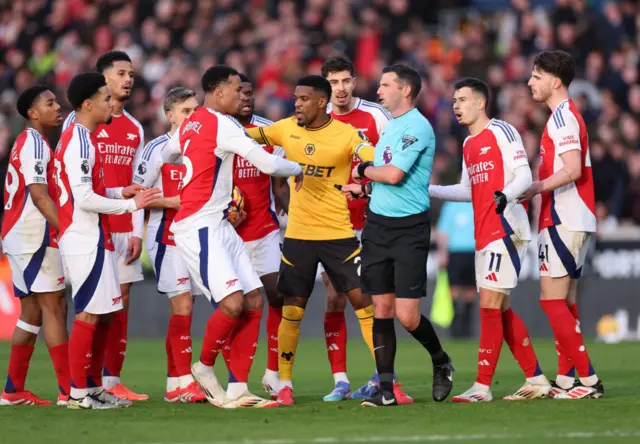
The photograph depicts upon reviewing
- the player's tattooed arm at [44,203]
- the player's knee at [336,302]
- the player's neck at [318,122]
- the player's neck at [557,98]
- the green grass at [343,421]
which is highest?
the player's neck at [557,98]

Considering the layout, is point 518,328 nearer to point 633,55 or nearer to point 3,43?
point 633,55

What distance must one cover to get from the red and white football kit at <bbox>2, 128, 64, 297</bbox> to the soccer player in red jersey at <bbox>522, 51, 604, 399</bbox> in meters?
3.77

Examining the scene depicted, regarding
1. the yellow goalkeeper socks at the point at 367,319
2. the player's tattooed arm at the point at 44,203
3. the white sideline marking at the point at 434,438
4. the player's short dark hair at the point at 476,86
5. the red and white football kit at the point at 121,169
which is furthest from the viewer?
the red and white football kit at the point at 121,169

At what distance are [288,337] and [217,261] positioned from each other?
42.2 inches

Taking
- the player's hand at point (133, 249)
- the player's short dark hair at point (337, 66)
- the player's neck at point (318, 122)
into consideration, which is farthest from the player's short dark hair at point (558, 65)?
the player's hand at point (133, 249)

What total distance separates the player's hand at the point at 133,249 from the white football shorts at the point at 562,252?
3.39 m

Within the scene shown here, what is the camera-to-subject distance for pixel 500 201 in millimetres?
9016

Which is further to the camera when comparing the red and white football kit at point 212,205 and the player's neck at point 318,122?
the player's neck at point 318,122

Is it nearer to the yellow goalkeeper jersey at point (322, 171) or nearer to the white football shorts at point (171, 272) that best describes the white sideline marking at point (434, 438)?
the yellow goalkeeper jersey at point (322, 171)

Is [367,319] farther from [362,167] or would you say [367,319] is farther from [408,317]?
[362,167]

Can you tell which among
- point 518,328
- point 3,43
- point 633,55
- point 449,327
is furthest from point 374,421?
point 3,43

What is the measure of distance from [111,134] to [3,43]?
14.0 m

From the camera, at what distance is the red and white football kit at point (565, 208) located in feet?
31.4

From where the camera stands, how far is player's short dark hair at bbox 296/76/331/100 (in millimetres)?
9695
